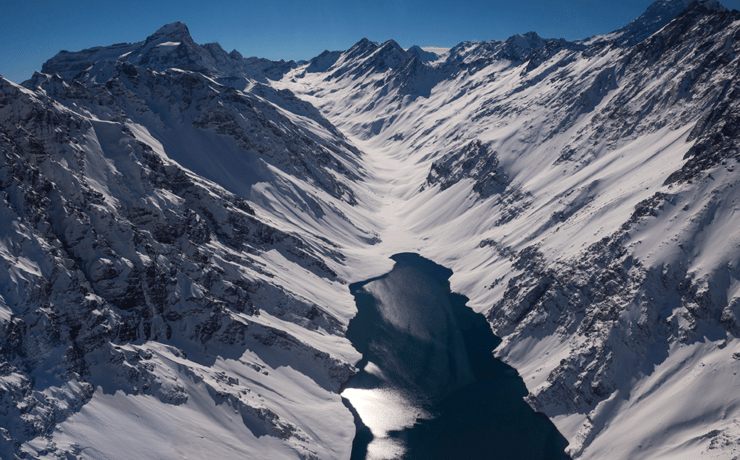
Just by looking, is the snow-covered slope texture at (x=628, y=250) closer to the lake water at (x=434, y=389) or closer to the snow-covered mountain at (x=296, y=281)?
the snow-covered mountain at (x=296, y=281)

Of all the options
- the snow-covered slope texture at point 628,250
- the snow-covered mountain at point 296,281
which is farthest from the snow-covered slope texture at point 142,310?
the snow-covered slope texture at point 628,250

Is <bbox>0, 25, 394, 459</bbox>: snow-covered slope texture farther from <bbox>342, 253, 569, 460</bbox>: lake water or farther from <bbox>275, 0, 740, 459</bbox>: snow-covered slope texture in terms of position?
<bbox>275, 0, 740, 459</bbox>: snow-covered slope texture

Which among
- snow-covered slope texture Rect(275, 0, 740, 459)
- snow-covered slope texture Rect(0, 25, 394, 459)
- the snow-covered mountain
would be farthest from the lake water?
snow-covered slope texture Rect(0, 25, 394, 459)

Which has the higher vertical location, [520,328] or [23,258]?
[23,258]

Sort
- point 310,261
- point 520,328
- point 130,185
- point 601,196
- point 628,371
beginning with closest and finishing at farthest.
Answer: point 628,371 < point 130,185 < point 520,328 < point 601,196 < point 310,261

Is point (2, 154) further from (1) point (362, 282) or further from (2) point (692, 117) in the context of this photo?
(2) point (692, 117)

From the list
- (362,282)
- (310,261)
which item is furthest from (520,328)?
(310,261)

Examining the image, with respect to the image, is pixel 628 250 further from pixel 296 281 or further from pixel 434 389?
pixel 296 281
